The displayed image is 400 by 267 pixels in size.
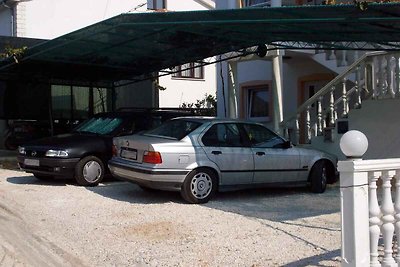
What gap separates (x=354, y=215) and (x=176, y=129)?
5662 mm

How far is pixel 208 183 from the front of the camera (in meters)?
9.41

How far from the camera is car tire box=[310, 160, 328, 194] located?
10.6 meters

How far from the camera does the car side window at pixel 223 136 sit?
9.62m

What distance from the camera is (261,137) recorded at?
1023 cm

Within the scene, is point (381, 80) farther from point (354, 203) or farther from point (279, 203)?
point (354, 203)

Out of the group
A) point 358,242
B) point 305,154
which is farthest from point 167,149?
point 358,242

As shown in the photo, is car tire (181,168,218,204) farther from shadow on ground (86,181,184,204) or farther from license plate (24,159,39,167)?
license plate (24,159,39,167)

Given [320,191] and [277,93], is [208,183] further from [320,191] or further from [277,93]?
[277,93]

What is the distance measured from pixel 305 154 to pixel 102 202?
3903 mm

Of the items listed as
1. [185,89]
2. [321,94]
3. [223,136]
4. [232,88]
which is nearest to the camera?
[223,136]

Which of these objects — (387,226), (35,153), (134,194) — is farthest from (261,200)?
(387,226)

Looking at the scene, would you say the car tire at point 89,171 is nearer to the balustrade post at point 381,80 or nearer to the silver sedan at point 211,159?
the silver sedan at point 211,159

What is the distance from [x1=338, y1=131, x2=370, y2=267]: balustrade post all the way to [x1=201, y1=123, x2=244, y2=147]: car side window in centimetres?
501

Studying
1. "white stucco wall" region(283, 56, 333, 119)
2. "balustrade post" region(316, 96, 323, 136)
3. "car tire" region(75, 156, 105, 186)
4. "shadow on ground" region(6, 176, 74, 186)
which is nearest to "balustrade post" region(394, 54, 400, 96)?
"balustrade post" region(316, 96, 323, 136)
